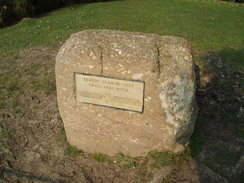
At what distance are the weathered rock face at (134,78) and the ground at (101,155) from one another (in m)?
0.37

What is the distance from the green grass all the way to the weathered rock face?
5125 mm

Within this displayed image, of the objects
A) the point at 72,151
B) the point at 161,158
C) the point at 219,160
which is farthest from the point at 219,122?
the point at 72,151

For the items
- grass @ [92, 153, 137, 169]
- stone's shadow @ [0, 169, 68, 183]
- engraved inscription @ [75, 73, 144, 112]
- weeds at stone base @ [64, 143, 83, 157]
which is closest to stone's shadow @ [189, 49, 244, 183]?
grass @ [92, 153, 137, 169]

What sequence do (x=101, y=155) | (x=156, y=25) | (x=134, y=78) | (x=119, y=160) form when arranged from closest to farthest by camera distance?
1. (x=134, y=78)
2. (x=119, y=160)
3. (x=101, y=155)
4. (x=156, y=25)

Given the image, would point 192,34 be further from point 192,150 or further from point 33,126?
point 33,126

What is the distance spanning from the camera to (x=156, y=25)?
12.4 meters

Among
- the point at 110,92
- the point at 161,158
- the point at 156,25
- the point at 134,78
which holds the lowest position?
the point at 161,158

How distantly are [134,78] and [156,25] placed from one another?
9.11m

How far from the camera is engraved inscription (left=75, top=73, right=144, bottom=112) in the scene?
4.05 metres

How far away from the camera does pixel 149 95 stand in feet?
13.2

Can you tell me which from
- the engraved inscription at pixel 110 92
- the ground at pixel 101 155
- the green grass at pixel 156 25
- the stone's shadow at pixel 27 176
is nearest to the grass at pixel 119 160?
the ground at pixel 101 155

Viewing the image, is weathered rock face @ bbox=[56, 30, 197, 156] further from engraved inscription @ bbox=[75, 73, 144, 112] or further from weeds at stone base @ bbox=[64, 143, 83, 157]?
weeds at stone base @ bbox=[64, 143, 83, 157]

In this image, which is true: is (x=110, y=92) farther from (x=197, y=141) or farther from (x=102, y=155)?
(x=197, y=141)

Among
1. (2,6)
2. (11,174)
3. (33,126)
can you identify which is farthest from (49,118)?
(2,6)
